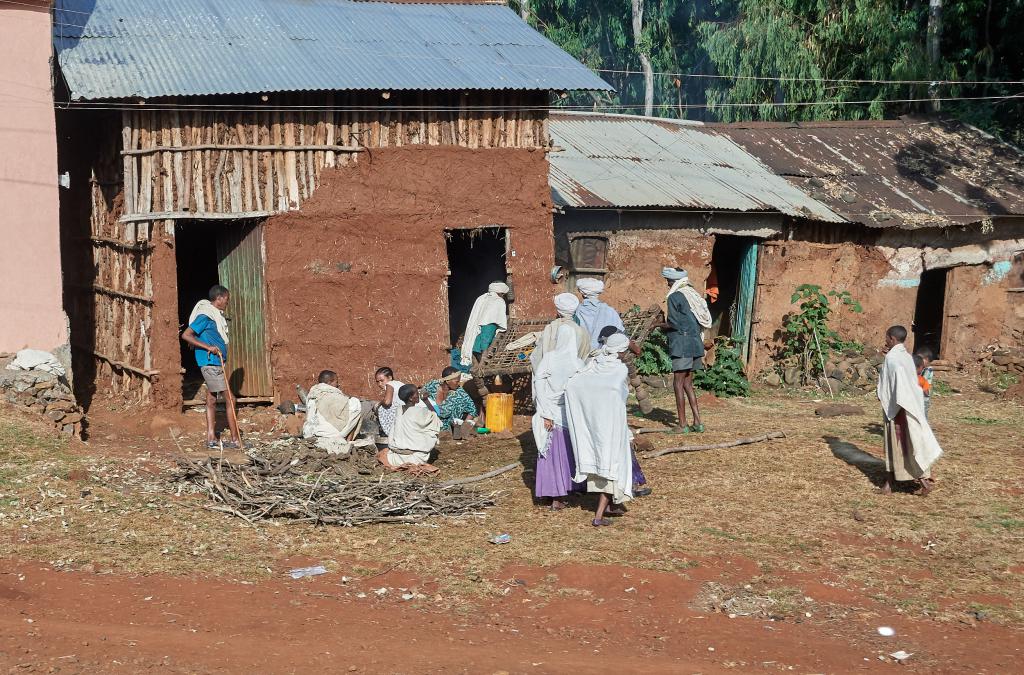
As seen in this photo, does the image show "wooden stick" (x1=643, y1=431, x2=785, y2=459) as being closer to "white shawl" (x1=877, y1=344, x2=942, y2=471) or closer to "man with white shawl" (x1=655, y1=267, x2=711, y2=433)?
"man with white shawl" (x1=655, y1=267, x2=711, y2=433)

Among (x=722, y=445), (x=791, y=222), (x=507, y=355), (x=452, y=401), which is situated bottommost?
(x=722, y=445)

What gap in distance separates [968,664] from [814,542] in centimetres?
219

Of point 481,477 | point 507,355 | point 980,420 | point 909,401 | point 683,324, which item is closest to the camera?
point 909,401

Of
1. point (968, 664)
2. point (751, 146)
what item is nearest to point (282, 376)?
point (968, 664)

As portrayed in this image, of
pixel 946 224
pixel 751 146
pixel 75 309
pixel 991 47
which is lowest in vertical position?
pixel 75 309

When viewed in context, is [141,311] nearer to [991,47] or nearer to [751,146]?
[751,146]

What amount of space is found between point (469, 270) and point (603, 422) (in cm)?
826

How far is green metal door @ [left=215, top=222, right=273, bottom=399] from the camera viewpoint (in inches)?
517

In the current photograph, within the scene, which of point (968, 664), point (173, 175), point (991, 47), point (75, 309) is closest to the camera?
point (968, 664)

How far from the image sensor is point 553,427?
9398 mm

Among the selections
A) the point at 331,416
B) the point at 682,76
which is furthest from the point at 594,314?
the point at 682,76

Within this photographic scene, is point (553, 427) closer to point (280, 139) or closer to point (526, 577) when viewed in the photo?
point (526, 577)

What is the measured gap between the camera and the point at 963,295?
18.4m

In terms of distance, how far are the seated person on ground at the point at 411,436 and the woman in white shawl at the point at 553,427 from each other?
4.65 feet
